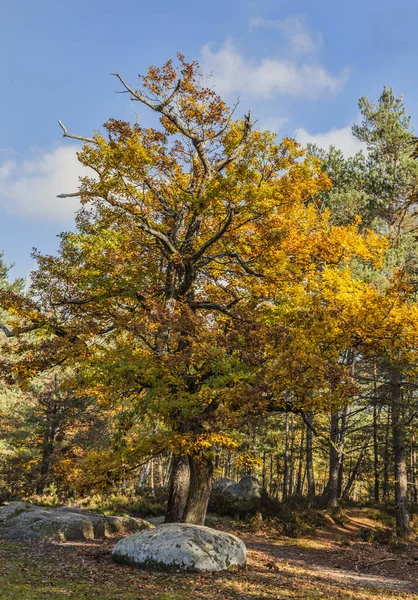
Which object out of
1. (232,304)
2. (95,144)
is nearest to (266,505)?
(232,304)

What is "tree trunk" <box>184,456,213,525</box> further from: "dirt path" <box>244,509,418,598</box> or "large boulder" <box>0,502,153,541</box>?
"large boulder" <box>0,502,153,541</box>

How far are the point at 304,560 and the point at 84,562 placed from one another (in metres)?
6.64

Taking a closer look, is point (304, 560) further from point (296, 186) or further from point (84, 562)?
point (296, 186)

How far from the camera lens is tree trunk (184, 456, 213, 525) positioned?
1169cm

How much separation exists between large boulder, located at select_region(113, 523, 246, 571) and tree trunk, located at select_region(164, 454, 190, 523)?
1.96m

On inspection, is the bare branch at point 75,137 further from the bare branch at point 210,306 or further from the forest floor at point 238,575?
the forest floor at point 238,575

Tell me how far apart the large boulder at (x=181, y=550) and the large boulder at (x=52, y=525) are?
15.7 ft

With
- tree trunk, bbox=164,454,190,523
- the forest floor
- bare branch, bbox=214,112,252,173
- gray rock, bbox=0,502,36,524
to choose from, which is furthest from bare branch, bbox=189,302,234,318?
gray rock, bbox=0,502,36,524

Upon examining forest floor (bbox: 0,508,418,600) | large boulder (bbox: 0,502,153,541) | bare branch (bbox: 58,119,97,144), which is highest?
bare branch (bbox: 58,119,97,144)

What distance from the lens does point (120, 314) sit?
12492mm

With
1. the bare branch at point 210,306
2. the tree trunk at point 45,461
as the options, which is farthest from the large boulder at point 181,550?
the tree trunk at point 45,461

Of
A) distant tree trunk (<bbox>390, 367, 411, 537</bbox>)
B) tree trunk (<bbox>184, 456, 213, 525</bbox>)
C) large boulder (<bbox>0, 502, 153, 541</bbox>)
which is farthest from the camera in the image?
distant tree trunk (<bbox>390, 367, 411, 537</bbox>)

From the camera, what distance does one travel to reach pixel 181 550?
9219 mm

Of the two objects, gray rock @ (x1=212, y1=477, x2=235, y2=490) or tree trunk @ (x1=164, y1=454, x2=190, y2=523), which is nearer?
tree trunk @ (x1=164, y1=454, x2=190, y2=523)
